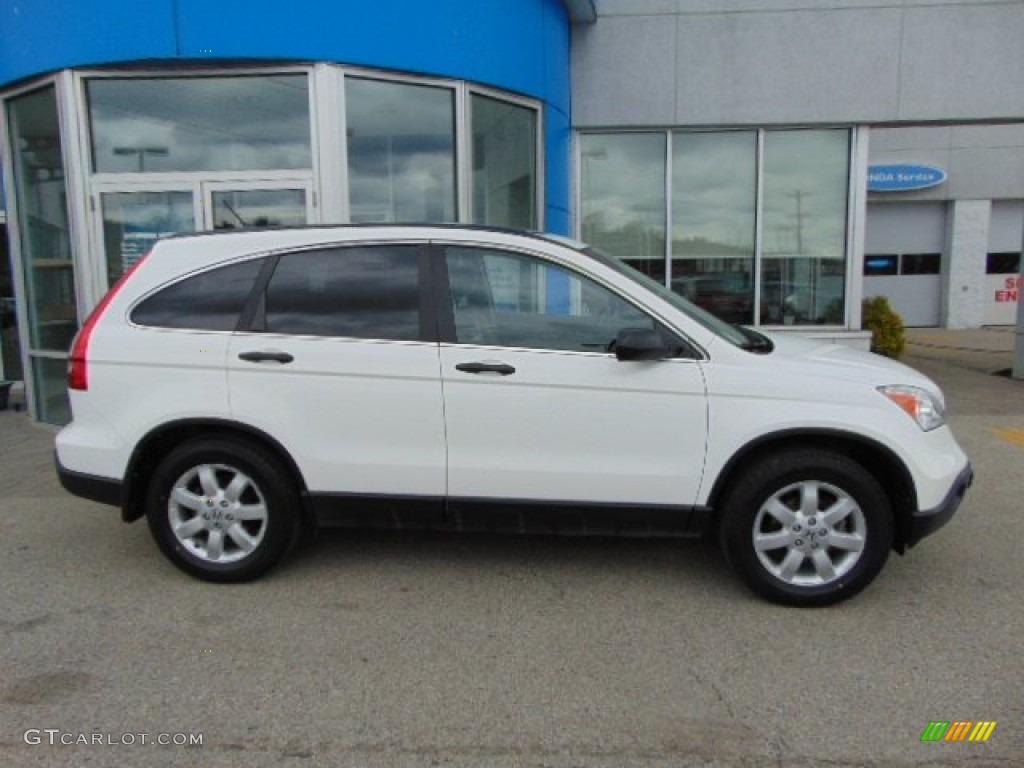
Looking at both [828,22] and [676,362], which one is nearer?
[676,362]

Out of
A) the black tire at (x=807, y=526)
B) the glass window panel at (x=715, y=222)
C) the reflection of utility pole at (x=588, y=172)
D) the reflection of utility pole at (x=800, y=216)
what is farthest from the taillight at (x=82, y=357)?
the reflection of utility pole at (x=800, y=216)

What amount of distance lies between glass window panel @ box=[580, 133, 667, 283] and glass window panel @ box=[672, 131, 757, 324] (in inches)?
7.6

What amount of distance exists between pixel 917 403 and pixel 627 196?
23.4ft

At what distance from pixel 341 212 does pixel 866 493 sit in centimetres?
520

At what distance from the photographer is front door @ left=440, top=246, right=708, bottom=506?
12.1 ft

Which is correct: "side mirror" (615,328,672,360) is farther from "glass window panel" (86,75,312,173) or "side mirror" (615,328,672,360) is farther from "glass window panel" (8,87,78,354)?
"glass window panel" (8,87,78,354)

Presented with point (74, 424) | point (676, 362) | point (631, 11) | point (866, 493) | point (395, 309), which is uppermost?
point (631, 11)

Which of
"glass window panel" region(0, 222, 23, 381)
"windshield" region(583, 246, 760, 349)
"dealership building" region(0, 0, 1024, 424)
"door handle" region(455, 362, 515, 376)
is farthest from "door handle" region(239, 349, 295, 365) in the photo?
"glass window panel" region(0, 222, 23, 381)

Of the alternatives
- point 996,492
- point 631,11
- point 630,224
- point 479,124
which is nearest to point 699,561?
point 996,492

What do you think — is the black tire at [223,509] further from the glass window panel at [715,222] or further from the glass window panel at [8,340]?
the glass window panel at [8,340]

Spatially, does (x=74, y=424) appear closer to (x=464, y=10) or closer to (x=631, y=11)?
(x=464, y=10)

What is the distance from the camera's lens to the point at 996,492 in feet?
18.4

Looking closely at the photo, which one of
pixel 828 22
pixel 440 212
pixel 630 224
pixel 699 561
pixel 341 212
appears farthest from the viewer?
pixel 630 224

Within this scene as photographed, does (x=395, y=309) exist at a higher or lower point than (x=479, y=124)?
lower
